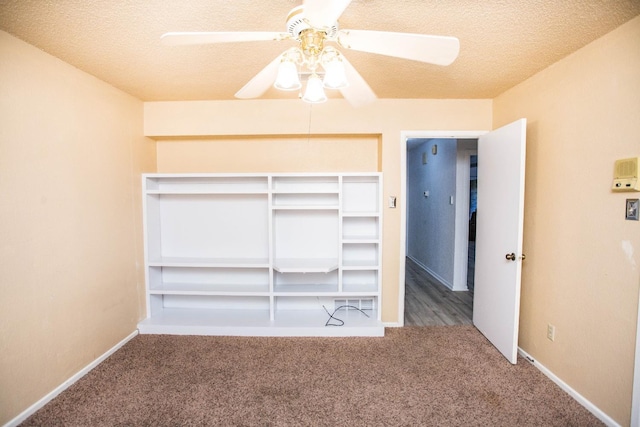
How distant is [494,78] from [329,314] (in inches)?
103

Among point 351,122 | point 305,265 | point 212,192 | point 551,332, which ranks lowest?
point 551,332

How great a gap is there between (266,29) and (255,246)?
2072 mm

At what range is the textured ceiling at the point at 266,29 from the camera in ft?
4.71

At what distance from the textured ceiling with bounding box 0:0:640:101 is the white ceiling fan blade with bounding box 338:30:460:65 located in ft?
1.20

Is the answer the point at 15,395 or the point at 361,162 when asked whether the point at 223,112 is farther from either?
the point at 15,395

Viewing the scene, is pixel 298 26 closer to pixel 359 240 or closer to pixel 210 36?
pixel 210 36

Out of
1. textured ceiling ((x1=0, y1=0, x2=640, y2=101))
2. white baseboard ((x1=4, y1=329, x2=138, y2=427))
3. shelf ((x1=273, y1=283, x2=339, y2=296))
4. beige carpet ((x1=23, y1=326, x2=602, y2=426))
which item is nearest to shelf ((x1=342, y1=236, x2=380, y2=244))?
shelf ((x1=273, y1=283, x2=339, y2=296))

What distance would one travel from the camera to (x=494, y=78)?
2.33 m

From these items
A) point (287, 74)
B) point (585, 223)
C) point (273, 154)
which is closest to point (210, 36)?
point (287, 74)

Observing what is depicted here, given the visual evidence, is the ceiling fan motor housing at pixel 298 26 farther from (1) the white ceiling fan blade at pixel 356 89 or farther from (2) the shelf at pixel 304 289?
(2) the shelf at pixel 304 289

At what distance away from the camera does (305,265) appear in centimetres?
281

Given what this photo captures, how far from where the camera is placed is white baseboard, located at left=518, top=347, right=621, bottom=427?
1693mm

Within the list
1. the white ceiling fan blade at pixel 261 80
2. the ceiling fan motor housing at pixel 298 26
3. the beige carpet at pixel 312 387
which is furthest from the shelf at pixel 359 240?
the ceiling fan motor housing at pixel 298 26

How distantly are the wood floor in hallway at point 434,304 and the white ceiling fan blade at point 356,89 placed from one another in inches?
94.2
